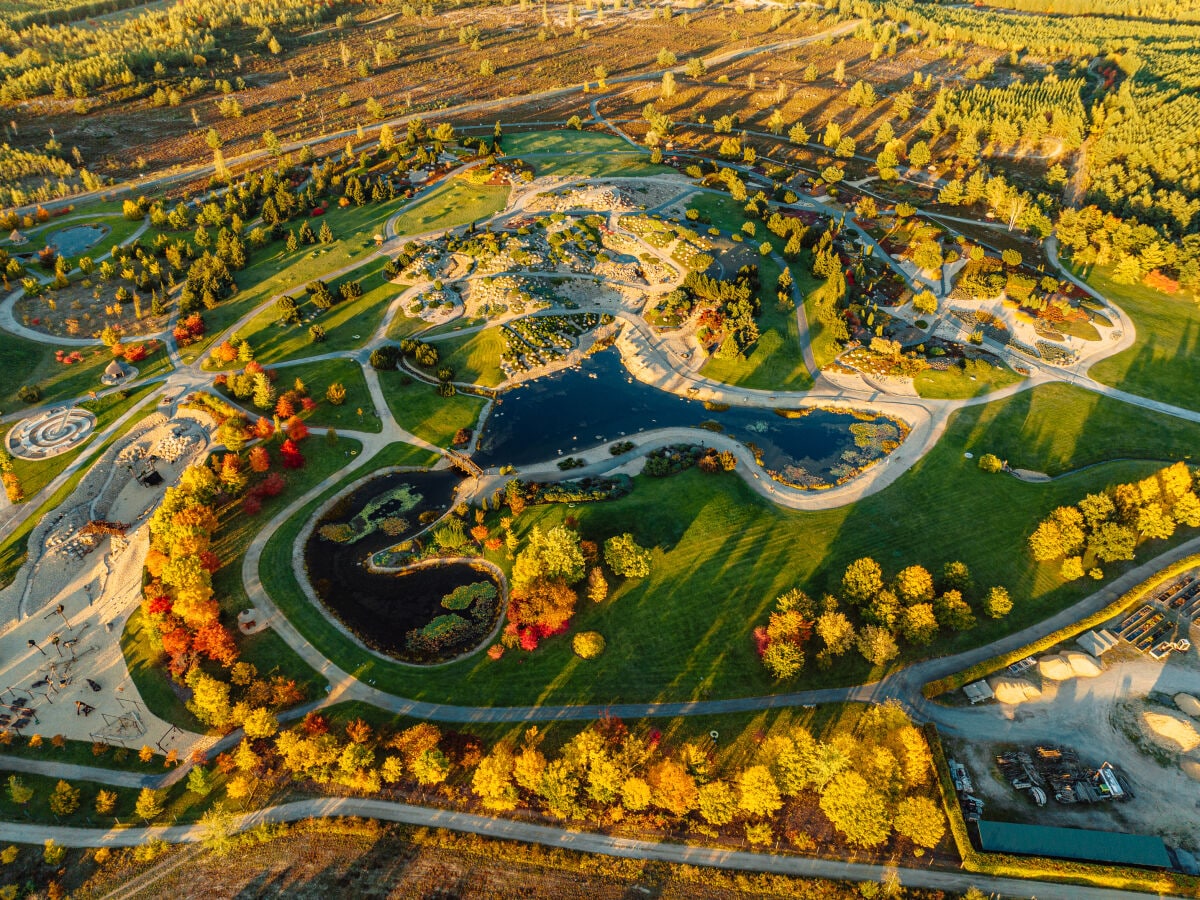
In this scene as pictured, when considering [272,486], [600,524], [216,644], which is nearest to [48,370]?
[272,486]

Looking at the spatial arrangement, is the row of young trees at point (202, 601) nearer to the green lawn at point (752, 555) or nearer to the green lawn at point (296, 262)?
the green lawn at point (752, 555)

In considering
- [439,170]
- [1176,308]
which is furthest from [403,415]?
[1176,308]

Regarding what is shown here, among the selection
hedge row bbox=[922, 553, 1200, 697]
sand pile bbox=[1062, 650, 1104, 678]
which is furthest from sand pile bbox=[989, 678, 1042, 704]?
sand pile bbox=[1062, 650, 1104, 678]

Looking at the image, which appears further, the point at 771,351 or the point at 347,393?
the point at 771,351

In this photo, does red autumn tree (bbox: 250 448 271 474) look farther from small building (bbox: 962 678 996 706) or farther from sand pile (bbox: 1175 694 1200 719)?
sand pile (bbox: 1175 694 1200 719)

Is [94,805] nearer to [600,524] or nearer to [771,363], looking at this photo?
[600,524]

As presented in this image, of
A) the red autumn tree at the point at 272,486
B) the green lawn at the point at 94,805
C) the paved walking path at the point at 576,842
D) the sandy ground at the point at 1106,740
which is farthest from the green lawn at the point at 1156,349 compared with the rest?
the green lawn at the point at 94,805

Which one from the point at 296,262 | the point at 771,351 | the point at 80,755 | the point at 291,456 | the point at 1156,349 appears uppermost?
the point at 296,262
